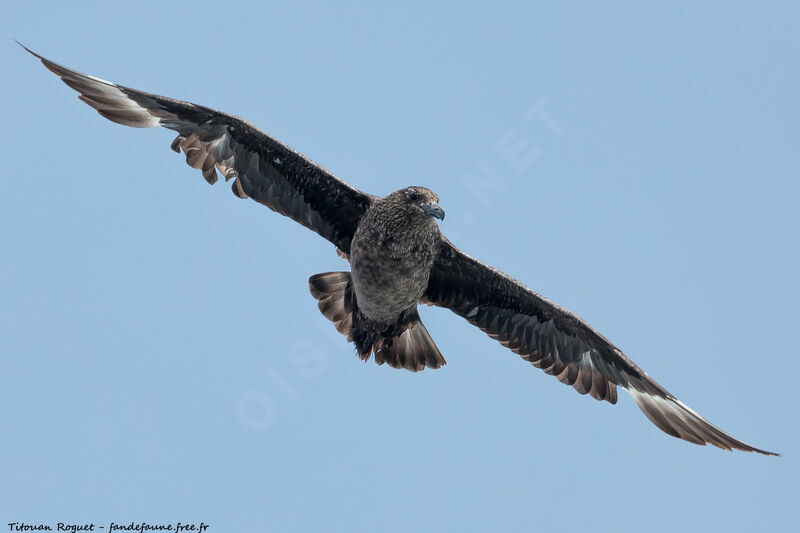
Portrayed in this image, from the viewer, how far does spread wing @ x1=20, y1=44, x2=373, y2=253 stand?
9625 millimetres

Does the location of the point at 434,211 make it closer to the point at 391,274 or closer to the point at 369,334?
the point at 391,274

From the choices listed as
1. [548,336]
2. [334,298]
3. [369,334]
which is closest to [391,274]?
[369,334]

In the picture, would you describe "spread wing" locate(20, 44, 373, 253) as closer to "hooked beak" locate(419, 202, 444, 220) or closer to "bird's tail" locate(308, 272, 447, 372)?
"bird's tail" locate(308, 272, 447, 372)

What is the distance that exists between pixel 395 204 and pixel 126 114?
241cm

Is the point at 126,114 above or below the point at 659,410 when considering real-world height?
above

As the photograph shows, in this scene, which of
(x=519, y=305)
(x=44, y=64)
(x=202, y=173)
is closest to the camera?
(x=44, y=64)

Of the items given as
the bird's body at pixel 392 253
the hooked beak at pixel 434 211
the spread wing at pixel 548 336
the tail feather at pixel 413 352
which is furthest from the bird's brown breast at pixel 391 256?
the tail feather at pixel 413 352

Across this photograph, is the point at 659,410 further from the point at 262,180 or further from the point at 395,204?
the point at 262,180

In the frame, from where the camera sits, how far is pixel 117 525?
1026 centimetres

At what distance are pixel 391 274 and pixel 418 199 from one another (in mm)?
685

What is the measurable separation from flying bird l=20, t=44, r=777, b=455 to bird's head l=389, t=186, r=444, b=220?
0.01 meters

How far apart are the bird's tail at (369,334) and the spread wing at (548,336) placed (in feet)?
1.28

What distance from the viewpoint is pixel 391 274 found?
9.60 metres

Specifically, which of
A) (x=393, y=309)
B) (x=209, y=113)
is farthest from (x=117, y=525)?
(x=209, y=113)
